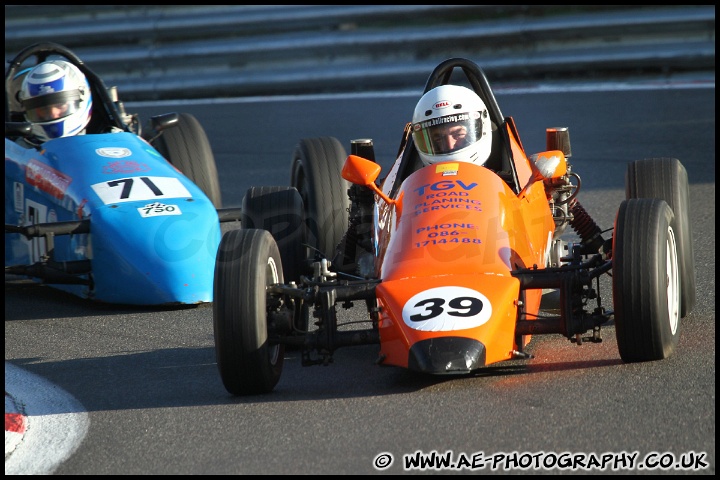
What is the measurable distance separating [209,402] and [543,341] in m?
1.85

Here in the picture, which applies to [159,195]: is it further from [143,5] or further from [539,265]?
[143,5]

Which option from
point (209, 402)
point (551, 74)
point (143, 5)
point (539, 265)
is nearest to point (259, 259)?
point (209, 402)

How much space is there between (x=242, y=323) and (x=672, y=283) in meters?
2.19

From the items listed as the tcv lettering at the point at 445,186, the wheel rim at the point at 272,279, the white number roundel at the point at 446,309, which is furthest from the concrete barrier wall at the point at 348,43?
the white number roundel at the point at 446,309

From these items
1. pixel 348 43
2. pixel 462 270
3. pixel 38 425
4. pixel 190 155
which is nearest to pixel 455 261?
pixel 462 270

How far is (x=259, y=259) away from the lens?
20.0 ft

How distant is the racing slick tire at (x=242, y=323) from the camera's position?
5.92m

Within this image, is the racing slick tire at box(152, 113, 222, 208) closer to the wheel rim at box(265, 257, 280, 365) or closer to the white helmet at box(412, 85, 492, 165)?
Answer: the white helmet at box(412, 85, 492, 165)

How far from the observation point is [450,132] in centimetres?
712

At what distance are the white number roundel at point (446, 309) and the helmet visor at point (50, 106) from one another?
482 cm

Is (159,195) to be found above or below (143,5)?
below

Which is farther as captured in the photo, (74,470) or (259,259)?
(259,259)

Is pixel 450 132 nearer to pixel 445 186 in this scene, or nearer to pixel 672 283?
pixel 445 186

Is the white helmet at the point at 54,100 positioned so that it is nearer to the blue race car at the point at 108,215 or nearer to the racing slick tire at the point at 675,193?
the blue race car at the point at 108,215
